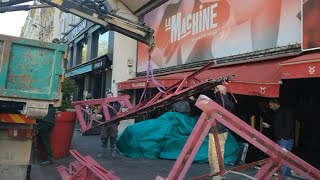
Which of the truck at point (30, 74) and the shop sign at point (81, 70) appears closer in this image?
the truck at point (30, 74)

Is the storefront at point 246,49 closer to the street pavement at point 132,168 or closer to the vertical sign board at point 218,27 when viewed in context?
the vertical sign board at point 218,27

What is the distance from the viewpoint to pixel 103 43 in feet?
63.9

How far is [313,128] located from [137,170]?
3790mm

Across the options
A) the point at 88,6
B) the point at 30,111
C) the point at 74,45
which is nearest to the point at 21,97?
the point at 30,111

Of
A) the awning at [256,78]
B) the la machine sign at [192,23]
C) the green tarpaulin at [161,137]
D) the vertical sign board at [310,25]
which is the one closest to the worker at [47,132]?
the green tarpaulin at [161,137]

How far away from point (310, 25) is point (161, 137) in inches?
171

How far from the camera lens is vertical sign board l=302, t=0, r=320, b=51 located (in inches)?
261

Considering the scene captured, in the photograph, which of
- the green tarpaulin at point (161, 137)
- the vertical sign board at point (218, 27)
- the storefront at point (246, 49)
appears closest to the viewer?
the storefront at point (246, 49)

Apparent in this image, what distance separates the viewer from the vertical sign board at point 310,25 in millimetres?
6629

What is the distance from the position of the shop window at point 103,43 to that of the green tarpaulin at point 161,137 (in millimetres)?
9202

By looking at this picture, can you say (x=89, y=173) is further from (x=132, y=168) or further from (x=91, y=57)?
(x=91, y=57)

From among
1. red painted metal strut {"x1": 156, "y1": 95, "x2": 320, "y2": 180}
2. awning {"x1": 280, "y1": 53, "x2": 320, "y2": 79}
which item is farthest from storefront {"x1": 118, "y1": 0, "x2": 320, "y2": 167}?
red painted metal strut {"x1": 156, "y1": 95, "x2": 320, "y2": 180}

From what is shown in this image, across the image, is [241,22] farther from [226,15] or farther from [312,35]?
[312,35]

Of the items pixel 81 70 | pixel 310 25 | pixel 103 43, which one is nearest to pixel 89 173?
pixel 310 25
